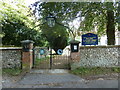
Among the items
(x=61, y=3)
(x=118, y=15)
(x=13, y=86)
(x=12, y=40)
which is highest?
(x=61, y=3)

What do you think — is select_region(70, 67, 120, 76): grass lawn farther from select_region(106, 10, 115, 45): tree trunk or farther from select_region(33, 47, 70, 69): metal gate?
select_region(106, 10, 115, 45): tree trunk

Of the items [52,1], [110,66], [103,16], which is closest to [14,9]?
[52,1]

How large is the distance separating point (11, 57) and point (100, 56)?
497 centimetres

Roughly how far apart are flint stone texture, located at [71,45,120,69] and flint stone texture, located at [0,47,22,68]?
3.52 metres

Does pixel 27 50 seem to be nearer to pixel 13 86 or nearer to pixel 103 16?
pixel 13 86

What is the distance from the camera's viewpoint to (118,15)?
6.07 meters

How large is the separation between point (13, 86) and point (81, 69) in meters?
3.43

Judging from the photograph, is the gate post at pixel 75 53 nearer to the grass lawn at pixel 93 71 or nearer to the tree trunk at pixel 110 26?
the grass lawn at pixel 93 71

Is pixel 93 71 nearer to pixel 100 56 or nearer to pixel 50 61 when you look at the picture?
pixel 100 56

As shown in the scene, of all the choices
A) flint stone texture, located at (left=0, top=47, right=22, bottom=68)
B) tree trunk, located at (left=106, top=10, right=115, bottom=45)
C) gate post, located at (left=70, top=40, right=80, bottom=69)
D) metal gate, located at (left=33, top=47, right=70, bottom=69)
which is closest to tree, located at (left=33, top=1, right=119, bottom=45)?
tree trunk, located at (left=106, top=10, right=115, bottom=45)

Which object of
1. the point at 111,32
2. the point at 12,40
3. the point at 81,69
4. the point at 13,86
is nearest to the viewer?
the point at 13,86

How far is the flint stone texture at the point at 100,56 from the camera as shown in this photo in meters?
6.34

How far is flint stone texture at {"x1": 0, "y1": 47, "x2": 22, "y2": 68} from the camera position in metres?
6.30

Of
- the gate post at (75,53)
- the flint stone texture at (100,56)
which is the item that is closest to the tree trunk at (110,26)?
the flint stone texture at (100,56)
